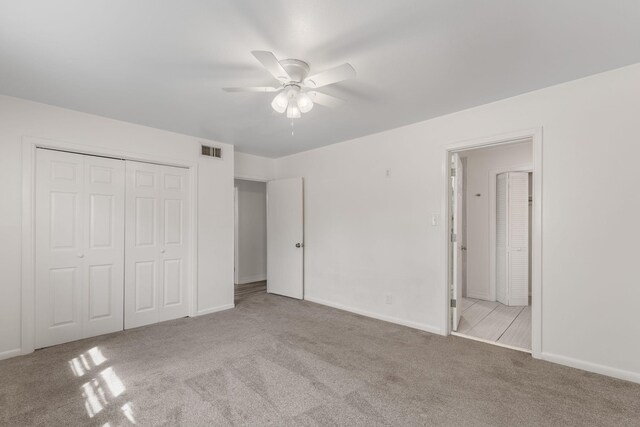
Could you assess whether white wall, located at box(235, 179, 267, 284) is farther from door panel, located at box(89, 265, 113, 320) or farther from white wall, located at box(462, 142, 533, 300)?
white wall, located at box(462, 142, 533, 300)

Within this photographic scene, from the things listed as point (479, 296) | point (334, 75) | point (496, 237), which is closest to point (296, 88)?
point (334, 75)

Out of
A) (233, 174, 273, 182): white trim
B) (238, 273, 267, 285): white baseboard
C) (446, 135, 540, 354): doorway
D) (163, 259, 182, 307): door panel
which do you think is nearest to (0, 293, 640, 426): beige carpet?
(163, 259, 182, 307): door panel

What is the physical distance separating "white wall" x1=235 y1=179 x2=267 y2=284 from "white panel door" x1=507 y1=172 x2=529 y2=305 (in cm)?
476

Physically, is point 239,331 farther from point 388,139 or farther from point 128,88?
point 388,139

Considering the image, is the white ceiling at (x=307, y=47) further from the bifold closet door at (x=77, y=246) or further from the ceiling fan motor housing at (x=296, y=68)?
the bifold closet door at (x=77, y=246)

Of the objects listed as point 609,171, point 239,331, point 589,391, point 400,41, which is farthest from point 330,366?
point 609,171

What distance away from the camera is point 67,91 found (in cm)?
271

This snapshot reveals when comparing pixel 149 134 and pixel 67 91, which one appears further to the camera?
pixel 149 134

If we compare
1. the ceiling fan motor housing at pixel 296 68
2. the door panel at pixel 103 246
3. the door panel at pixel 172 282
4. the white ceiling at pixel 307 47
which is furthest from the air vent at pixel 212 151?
the ceiling fan motor housing at pixel 296 68

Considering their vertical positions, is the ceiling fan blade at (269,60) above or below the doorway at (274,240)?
above

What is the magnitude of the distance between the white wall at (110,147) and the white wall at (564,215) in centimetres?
226

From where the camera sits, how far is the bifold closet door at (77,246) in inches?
119

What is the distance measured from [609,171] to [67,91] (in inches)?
187

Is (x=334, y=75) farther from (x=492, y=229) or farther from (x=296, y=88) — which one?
(x=492, y=229)
